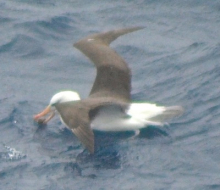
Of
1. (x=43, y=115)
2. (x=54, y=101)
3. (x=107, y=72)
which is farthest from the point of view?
(x=107, y=72)

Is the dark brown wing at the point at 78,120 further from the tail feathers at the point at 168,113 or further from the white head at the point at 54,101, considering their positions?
the tail feathers at the point at 168,113

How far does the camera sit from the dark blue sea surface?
34.1 feet

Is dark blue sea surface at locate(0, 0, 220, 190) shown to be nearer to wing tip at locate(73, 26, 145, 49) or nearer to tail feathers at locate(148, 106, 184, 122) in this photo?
tail feathers at locate(148, 106, 184, 122)

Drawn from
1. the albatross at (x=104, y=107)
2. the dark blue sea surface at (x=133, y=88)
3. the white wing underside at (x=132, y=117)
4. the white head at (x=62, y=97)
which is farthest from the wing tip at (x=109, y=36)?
the white wing underside at (x=132, y=117)

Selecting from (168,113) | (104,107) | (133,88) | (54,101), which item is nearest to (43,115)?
(54,101)

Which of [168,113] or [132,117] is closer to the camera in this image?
[168,113]

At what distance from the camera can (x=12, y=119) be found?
12.1 m

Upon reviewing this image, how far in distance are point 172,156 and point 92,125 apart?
1560 mm

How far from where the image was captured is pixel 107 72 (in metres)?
12.6

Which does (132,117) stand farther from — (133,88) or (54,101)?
(133,88)

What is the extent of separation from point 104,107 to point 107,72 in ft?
3.45

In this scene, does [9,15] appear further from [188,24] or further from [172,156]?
[172,156]

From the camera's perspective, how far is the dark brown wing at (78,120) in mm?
10672

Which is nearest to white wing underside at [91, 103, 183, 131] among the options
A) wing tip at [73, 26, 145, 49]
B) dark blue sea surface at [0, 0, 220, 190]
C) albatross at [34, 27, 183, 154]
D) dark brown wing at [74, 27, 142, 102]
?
albatross at [34, 27, 183, 154]
